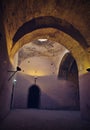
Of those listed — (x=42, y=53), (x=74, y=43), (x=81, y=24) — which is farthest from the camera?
(x=42, y=53)

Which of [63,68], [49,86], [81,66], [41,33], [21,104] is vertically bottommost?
[21,104]

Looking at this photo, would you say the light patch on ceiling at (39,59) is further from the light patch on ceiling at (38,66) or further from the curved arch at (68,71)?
the curved arch at (68,71)

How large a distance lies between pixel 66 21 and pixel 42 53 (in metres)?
7.20

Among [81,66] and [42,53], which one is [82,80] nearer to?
[81,66]

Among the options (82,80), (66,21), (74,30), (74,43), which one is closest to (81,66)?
(82,80)

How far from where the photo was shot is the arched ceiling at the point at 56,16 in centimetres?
436

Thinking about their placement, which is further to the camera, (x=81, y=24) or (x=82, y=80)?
(x=82, y=80)

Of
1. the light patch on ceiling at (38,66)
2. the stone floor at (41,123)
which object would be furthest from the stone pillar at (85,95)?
the light patch on ceiling at (38,66)

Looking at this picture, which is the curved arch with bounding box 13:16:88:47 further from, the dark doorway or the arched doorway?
the dark doorway

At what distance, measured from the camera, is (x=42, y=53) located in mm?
12625

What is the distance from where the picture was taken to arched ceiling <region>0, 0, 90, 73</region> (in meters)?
4.36

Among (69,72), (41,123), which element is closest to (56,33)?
(41,123)

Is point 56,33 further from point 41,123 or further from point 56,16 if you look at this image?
point 41,123

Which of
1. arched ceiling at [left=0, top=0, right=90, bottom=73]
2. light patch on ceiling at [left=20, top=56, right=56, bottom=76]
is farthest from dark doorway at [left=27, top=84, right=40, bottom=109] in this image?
arched ceiling at [left=0, top=0, right=90, bottom=73]
